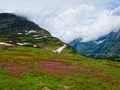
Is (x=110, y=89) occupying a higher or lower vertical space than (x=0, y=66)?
lower

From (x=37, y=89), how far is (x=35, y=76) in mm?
10317

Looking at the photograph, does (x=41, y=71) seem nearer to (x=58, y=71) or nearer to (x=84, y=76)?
(x=58, y=71)

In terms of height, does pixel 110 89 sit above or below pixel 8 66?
below

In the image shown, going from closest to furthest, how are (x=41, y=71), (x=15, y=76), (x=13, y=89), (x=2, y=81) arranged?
1. (x=13, y=89)
2. (x=2, y=81)
3. (x=15, y=76)
4. (x=41, y=71)

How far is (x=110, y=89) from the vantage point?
5950 centimetres

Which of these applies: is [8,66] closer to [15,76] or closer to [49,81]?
[15,76]

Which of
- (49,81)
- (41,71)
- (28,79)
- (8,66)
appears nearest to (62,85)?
(49,81)

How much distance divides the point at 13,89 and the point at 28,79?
24.8 feet

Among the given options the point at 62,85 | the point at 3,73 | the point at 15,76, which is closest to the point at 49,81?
the point at 62,85

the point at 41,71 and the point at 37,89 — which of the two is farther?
the point at 41,71

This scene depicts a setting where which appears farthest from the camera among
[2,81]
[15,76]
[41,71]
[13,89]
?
[41,71]

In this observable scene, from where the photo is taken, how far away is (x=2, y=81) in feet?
188

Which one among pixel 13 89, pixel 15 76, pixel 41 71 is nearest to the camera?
pixel 13 89

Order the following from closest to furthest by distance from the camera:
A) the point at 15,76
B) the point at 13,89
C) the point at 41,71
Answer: the point at 13,89 < the point at 15,76 < the point at 41,71
